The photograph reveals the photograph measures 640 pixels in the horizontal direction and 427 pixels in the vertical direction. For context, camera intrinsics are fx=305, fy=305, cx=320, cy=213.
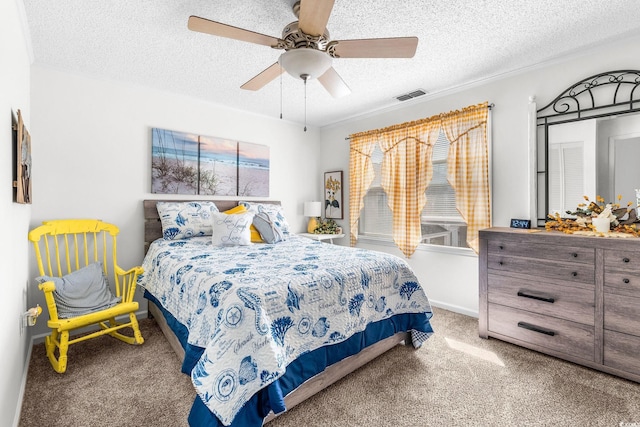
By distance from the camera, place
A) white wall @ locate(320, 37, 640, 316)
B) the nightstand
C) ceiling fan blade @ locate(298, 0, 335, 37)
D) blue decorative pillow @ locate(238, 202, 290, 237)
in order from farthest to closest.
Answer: the nightstand < blue decorative pillow @ locate(238, 202, 290, 237) < white wall @ locate(320, 37, 640, 316) < ceiling fan blade @ locate(298, 0, 335, 37)

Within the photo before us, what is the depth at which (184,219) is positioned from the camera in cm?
324

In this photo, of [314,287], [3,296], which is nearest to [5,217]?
[3,296]

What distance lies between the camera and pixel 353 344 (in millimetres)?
2023

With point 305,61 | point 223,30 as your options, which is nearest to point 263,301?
point 305,61

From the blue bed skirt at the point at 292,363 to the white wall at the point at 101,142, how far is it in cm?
141

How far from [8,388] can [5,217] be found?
0.86 metres

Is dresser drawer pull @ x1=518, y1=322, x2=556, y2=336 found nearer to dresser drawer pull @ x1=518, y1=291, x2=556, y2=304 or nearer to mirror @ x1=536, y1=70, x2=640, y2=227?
dresser drawer pull @ x1=518, y1=291, x2=556, y2=304

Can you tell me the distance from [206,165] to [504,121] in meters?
3.27

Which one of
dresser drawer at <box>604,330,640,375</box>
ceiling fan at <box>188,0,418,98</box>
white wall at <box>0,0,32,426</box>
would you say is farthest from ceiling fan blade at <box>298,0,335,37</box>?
dresser drawer at <box>604,330,640,375</box>

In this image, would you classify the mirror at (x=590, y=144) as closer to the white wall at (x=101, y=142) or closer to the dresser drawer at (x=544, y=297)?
the dresser drawer at (x=544, y=297)

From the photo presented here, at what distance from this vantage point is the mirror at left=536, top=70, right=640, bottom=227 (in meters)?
2.34

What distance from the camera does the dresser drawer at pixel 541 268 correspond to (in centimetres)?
218

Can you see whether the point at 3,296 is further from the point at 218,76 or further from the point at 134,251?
the point at 218,76

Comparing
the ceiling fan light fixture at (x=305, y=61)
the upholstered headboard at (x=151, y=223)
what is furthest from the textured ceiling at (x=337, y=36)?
the upholstered headboard at (x=151, y=223)
